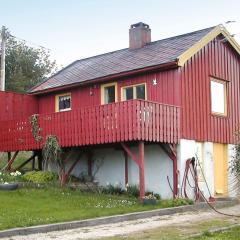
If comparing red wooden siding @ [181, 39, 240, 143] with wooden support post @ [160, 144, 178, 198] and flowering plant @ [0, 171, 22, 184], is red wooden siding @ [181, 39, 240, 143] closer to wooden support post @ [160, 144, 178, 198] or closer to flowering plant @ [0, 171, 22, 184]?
wooden support post @ [160, 144, 178, 198]

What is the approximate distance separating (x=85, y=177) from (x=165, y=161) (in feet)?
13.1

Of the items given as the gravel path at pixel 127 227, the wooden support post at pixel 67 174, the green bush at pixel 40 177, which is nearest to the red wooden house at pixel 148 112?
the wooden support post at pixel 67 174

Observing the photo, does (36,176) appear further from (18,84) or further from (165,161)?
(18,84)

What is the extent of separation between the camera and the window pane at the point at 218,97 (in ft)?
75.0

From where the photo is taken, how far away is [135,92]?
862 inches

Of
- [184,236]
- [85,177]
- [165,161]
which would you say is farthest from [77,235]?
[85,177]

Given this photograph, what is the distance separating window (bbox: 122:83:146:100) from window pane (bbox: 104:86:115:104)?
67cm

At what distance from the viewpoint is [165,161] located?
812 inches

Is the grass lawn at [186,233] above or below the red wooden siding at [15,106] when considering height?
below

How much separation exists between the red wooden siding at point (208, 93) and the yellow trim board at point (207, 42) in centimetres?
A: 29

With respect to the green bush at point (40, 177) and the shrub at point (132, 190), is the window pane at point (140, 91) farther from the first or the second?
the green bush at point (40, 177)

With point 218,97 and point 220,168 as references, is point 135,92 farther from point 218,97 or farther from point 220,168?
point 220,168

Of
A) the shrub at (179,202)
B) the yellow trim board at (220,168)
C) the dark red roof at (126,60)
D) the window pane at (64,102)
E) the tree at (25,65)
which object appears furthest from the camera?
the tree at (25,65)

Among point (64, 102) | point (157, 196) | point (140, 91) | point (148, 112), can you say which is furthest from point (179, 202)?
point (64, 102)
